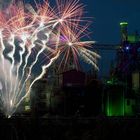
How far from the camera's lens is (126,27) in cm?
8181

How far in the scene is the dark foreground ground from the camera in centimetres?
3988

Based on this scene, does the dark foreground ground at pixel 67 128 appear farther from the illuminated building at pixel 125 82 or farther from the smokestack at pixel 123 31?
the smokestack at pixel 123 31

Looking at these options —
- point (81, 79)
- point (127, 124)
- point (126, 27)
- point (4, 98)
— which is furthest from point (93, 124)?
point (126, 27)

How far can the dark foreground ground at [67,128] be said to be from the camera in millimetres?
39875

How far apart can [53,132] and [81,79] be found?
29625 mm

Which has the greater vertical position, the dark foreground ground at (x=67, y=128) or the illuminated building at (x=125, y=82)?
the illuminated building at (x=125, y=82)

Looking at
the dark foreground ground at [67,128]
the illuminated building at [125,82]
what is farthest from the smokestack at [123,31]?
the dark foreground ground at [67,128]

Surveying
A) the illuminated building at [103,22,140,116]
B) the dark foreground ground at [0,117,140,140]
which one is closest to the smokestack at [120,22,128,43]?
the illuminated building at [103,22,140,116]

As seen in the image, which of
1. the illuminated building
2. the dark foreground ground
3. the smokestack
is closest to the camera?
the dark foreground ground

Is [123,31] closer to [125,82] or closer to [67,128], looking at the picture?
[125,82]

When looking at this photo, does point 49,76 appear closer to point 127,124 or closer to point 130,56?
point 130,56

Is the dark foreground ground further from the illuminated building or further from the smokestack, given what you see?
the smokestack

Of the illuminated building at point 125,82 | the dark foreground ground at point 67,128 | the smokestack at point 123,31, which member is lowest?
the dark foreground ground at point 67,128

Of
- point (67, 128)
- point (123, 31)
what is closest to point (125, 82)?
point (123, 31)
